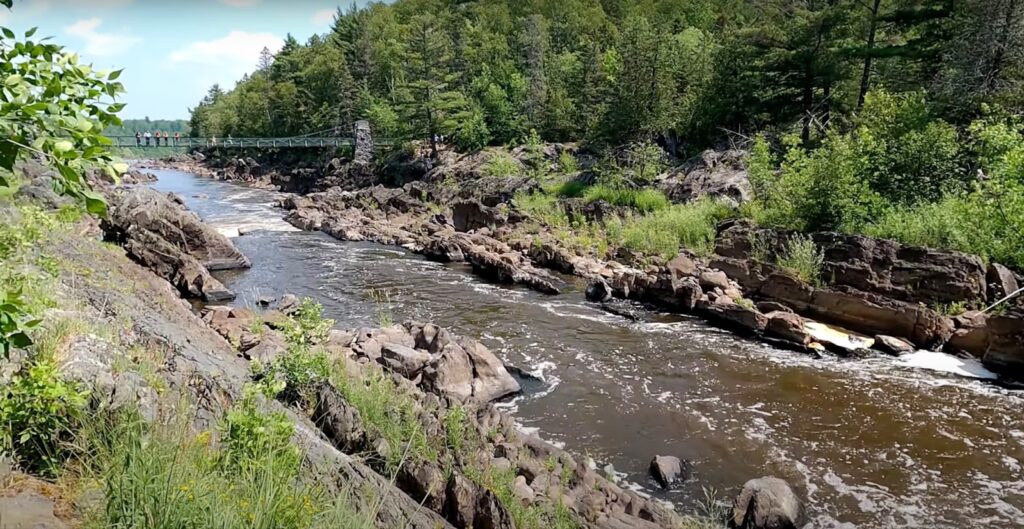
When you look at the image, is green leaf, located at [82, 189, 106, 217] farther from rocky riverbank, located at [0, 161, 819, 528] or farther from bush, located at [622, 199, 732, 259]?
bush, located at [622, 199, 732, 259]

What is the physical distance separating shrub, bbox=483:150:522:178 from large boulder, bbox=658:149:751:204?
558 inches

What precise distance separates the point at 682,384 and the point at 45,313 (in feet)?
38.2

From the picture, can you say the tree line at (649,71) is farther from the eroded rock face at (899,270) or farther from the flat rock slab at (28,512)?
the flat rock slab at (28,512)

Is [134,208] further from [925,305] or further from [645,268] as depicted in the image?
[925,305]

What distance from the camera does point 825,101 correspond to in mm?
32781

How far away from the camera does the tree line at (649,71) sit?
90.5ft

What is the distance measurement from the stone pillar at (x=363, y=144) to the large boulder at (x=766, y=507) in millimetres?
57317

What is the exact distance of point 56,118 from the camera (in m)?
2.26

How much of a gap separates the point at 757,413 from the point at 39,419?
1162cm

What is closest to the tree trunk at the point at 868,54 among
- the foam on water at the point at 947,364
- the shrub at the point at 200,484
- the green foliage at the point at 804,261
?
the green foliage at the point at 804,261

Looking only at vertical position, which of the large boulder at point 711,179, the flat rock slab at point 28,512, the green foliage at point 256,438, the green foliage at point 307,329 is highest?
the large boulder at point 711,179

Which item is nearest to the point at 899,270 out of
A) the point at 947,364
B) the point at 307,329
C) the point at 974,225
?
the point at 974,225

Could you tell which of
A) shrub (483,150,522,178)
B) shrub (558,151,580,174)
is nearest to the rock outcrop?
shrub (483,150,522,178)

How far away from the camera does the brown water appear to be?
947 cm
